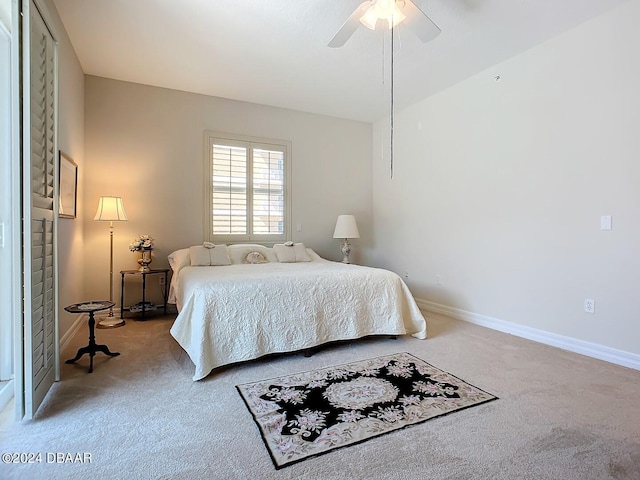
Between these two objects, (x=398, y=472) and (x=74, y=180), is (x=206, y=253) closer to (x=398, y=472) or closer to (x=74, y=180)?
(x=74, y=180)

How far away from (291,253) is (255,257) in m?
0.47

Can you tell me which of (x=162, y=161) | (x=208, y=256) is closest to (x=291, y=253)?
(x=208, y=256)

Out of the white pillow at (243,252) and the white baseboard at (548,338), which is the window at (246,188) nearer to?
the white pillow at (243,252)

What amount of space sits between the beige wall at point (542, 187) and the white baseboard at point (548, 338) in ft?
0.15

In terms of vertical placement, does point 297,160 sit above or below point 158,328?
above

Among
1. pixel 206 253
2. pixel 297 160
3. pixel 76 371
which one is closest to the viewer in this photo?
pixel 76 371

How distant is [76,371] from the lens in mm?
2475

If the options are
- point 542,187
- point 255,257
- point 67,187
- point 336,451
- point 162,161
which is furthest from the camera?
point 162,161

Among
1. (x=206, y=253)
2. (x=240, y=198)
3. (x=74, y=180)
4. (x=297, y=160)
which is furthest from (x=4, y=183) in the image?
(x=297, y=160)

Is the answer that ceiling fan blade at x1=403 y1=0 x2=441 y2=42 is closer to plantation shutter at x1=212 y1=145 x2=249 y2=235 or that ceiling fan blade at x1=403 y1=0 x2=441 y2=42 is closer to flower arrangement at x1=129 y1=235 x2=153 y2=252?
plantation shutter at x1=212 y1=145 x2=249 y2=235

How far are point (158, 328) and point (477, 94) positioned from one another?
444cm

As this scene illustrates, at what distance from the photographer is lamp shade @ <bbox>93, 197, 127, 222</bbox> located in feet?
11.9

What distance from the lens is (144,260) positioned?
399cm

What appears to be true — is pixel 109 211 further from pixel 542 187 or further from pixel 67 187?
pixel 542 187
